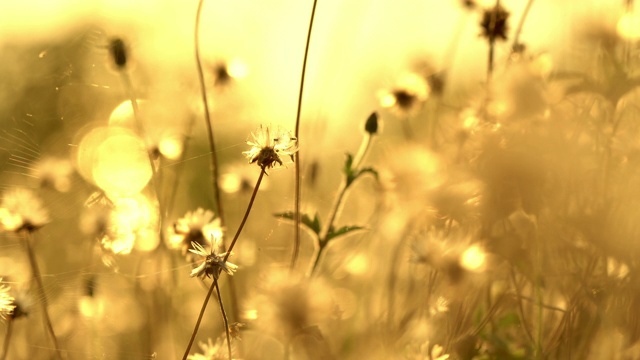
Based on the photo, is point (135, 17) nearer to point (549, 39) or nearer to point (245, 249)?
point (245, 249)

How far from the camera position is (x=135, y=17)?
201 centimetres

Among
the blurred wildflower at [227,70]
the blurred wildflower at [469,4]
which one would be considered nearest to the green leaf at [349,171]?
the blurred wildflower at [227,70]

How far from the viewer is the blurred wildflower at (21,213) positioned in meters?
1.32

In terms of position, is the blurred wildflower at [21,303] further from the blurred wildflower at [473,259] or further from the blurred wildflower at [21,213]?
the blurred wildflower at [473,259]

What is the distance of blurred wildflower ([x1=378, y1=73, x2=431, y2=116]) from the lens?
67.0 inches

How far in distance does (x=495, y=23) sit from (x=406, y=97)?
9.7 inches

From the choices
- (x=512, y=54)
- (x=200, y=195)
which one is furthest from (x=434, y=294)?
(x=200, y=195)

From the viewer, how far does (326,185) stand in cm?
217

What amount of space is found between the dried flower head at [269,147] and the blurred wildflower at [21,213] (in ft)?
1.54

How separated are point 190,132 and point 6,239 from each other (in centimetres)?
50

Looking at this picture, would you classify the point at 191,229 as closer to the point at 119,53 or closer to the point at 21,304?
the point at 21,304

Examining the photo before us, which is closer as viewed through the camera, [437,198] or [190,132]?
[437,198]

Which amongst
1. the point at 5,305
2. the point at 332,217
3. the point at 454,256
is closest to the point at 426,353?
the point at 454,256

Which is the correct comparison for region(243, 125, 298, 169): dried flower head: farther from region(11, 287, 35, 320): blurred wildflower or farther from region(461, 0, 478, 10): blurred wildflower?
region(461, 0, 478, 10): blurred wildflower
